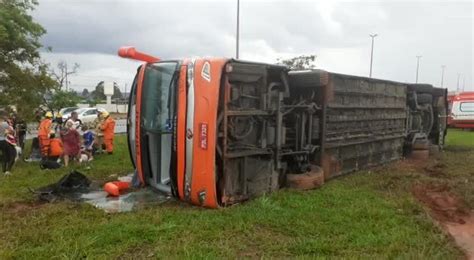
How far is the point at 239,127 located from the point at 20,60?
898cm

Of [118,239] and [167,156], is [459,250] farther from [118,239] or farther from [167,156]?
[167,156]

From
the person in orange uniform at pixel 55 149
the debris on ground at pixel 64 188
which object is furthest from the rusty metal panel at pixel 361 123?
the person in orange uniform at pixel 55 149

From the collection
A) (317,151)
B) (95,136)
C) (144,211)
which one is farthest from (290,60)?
(144,211)

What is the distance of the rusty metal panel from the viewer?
8312 mm

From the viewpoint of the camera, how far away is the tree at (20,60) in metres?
12.3

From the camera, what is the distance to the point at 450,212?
6488mm

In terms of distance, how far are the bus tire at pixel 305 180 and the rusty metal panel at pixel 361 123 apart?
23.8 inches

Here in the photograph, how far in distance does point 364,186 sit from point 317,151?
3.16 feet

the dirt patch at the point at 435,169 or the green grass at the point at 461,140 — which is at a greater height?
the dirt patch at the point at 435,169

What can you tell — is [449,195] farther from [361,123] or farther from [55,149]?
[55,149]

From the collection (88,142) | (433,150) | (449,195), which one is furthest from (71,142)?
(433,150)

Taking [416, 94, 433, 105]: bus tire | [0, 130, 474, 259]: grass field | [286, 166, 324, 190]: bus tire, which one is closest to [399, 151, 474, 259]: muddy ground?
[0, 130, 474, 259]: grass field

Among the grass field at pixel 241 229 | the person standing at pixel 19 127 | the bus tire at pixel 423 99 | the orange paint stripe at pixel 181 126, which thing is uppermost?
the bus tire at pixel 423 99

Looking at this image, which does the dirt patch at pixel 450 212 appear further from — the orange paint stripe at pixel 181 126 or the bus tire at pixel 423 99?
the bus tire at pixel 423 99
